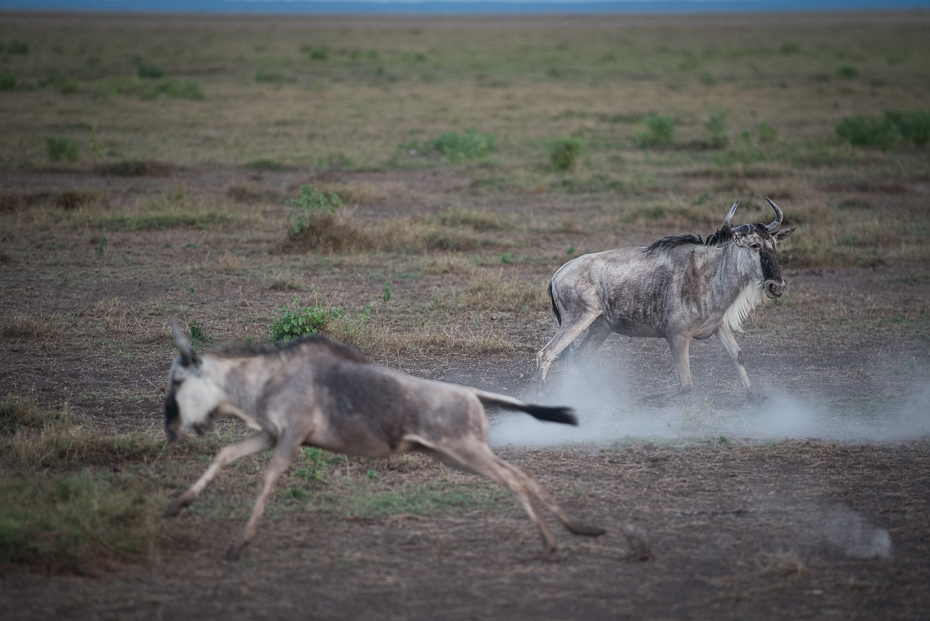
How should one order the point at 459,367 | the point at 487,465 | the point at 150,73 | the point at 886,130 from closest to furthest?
the point at 487,465 < the point at 459,367 < the point at 886,130 < the point at 150,73

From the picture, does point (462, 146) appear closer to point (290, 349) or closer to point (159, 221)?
point (159, 221)

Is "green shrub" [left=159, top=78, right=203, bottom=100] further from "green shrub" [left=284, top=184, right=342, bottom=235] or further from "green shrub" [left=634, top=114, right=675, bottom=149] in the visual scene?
"green shrub" [left=284, top=184, right=342, bottom=235]

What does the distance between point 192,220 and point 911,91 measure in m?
29.2

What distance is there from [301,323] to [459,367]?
1408 millimetres

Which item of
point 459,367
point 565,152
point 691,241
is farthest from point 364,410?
point 565,152

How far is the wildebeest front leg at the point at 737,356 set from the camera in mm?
7098

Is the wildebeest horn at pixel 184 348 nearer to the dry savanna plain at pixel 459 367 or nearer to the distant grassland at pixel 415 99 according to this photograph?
the dry savanna plain at pixel 459 367

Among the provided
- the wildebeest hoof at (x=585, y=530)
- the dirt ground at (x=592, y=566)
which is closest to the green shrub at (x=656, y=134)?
the dirt ground at (x=592, y=566)

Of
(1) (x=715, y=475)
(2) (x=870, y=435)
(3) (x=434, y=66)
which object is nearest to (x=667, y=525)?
(1) (x=715, y=475)

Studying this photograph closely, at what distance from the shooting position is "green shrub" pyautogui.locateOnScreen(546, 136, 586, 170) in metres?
18.2

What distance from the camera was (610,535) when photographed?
492 centimetres

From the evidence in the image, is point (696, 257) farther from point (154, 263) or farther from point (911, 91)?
point (911, 91)

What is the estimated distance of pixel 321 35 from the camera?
7662 centimetres

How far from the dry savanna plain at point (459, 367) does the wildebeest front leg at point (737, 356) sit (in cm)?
Result: 13
